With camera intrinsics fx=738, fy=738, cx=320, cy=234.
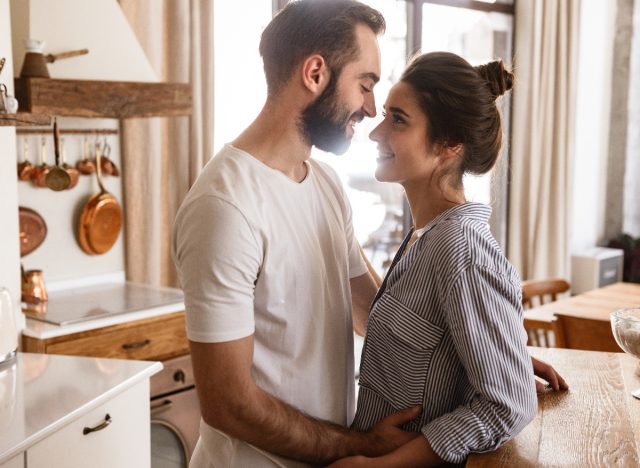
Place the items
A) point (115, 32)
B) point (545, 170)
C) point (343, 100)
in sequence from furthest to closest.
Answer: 1. point (545, 170)
2. point (115, 32)
3. point (343, 100)

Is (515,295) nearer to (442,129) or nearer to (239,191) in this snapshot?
(442,129)

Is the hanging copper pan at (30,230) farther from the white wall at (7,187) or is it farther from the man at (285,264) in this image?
the man at (285,264)

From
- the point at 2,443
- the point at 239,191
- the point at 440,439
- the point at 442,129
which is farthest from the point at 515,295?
the point at 2,443

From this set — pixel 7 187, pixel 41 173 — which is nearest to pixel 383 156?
pixel 7 187

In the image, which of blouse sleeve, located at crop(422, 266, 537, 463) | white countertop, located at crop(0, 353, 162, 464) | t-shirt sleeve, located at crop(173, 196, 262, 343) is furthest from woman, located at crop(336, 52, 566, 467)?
white countertop, located at crop(0, 353, 162, 464)

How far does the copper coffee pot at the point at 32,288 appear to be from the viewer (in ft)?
8.25

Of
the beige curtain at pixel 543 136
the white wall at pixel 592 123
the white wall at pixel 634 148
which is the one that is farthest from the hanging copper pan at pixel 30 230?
the white wall at pixel 634 148

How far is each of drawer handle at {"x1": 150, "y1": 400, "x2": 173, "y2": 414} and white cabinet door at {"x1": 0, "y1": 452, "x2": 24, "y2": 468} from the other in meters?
1.02

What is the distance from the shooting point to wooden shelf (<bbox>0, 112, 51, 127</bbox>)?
2016 mm

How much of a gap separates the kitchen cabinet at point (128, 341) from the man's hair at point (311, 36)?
1259 millimetres

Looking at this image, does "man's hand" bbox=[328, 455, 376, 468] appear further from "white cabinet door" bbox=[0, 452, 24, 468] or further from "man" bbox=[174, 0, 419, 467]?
"white cabinet door" bbox=[0, 452, 24, 468]

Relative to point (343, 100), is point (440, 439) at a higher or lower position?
lower

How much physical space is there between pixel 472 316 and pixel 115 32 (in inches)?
77.6

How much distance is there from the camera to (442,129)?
142cm
